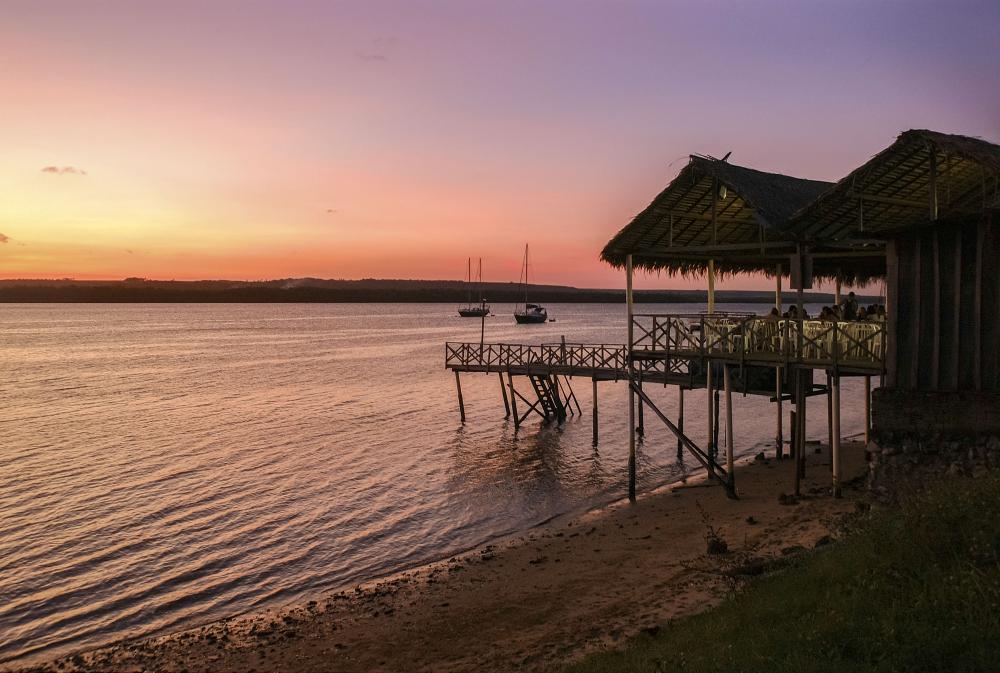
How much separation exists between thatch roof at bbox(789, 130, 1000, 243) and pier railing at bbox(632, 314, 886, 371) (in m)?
1.97

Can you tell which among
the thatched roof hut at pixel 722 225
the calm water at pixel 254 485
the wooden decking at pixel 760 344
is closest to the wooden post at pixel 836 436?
the wooden decking at pixel 760 344

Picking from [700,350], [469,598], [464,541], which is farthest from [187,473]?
[700,350]

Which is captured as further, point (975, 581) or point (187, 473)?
point (187, 473)

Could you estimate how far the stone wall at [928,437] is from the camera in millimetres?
11930

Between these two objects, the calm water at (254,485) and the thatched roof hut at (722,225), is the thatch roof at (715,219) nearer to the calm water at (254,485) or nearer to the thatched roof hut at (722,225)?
the thatched roof hut at (722,225)

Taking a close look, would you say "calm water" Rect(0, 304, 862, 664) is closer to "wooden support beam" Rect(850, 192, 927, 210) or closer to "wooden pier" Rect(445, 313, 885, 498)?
"wooden pier" Rect(445, 313, 885, 498)

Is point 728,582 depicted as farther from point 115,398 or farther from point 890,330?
point 115,398

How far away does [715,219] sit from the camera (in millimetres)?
17078

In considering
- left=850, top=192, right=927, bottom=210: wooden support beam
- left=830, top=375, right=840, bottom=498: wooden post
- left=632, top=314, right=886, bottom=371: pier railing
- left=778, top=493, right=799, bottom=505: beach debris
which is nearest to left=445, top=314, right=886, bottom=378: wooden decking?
left=632, top=314, right=886, bottom=371: pier railing

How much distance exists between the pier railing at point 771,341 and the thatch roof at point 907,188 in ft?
6.47

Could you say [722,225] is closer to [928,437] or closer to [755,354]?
[755,354]

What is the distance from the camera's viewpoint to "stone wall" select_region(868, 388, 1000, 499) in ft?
39.1

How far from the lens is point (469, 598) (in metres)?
13.3

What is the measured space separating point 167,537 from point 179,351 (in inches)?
2794
